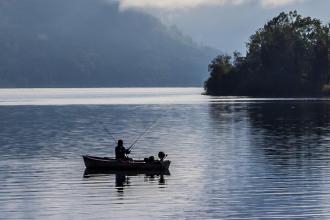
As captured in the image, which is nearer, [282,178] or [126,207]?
[126,207]

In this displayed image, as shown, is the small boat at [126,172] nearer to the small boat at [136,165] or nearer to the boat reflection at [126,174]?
the boat reflection at [126,174]

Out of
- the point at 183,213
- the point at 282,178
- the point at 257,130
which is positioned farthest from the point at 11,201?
the point at 257,130

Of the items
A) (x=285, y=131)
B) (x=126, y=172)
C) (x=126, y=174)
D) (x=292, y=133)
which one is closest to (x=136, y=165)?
(x=126, y=172)

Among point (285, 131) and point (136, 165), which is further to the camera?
point (285, 131)

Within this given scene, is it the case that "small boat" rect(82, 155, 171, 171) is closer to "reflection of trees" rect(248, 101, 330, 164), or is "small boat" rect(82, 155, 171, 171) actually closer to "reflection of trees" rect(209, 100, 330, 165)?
"reflection of trees" rect(209, 100, 330, 165)

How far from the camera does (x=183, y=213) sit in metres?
44.2

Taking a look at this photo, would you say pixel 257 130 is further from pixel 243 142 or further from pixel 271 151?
pixel 271 151

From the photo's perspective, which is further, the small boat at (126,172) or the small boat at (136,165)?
the small boat at (136,165)

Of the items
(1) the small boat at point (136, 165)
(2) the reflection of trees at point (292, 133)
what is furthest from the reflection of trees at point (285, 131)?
(1) the small boat at point (136, 165)

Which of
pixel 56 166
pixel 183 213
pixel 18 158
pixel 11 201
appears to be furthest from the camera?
pixel 18 158

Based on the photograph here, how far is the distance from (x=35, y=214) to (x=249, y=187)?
1551 centimetres

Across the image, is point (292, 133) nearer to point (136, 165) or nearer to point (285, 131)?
point (285, 131)

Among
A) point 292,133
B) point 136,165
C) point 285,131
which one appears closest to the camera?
point 136,165

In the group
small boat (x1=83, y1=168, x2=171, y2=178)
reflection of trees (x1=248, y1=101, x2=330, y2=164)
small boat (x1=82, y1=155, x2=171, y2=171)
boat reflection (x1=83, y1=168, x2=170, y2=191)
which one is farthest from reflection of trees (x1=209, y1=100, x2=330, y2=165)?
boat reflection (x1=83, y1=168, x2=170, y2=191)
